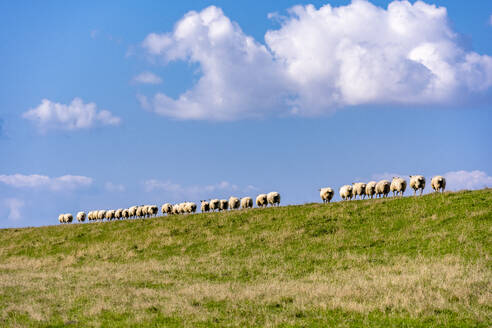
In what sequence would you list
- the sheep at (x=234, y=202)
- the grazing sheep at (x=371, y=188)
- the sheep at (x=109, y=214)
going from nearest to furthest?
the grazing sheep at (x=371, y=188) < the sheep at (x=234, y=202) < the sheep at (x=109, y=214)

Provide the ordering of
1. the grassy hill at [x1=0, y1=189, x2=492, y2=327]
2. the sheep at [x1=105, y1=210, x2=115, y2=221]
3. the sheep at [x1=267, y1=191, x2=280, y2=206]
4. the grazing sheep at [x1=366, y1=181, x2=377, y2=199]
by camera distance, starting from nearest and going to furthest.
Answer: the grassy hill at [x1=0, y1=189, x2=492, y2=327] < the grazing sheep at [x1=366, y1=181, x2=377, y2=199] < the sheep at [x1=267, y1=191, x2=280, y2=206] < the sheep at [x1=105, y1=210, x2=115, y2=221]

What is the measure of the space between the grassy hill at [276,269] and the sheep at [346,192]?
23.2 ft

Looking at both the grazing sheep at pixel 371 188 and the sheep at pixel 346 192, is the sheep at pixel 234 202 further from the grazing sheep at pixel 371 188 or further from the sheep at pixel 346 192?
the grazing sheep at pixel 371 188

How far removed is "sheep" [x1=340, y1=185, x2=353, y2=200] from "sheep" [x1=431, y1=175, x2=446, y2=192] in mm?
8464

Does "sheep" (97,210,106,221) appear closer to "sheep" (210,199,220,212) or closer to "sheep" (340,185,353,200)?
"sheep" (210,199,220,212)

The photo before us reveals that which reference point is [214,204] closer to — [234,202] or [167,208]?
[234,202]

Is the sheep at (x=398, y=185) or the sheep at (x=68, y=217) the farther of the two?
the sheep at (x=68, y=217)

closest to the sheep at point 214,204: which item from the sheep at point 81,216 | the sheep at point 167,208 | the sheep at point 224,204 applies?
the sheep at point 224,204

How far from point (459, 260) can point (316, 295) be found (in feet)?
30.0

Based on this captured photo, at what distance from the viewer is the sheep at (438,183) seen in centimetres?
4103

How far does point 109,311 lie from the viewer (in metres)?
16.0

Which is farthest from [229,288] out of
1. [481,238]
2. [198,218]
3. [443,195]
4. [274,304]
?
[198,218]

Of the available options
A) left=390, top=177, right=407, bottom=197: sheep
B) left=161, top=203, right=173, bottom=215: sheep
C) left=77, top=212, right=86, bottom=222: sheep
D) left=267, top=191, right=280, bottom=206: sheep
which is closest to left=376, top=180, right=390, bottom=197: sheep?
left=390, top=177, right=407, bottom=197: sheep

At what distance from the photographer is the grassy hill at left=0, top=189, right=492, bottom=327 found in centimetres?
1472
